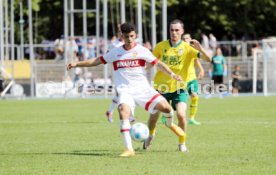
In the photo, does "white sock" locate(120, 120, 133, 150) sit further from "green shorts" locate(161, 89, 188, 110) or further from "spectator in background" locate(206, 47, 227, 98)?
"spectator in background" locate(206, 47, 227, 98)

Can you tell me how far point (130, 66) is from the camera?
13570 millimetres

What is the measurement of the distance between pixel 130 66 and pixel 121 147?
Answer: 2.01 m

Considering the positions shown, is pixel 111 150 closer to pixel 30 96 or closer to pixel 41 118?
pixel 41 118

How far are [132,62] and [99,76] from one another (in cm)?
2960

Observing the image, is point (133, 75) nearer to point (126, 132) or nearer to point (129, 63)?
point (129, 63)

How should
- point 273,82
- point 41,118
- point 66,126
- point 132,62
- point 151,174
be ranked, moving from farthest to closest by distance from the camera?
point 273,82
point 41,118
point 66,126
point 132,62
point 151,174

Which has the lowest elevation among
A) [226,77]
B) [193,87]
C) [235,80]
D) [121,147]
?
[121,147]

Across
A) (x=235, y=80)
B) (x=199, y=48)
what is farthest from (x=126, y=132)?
(x=235, y=80)

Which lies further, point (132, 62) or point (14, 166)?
point (132, 62)

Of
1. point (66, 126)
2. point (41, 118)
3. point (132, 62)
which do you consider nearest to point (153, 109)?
point (132, 62)

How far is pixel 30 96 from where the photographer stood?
41.3 m

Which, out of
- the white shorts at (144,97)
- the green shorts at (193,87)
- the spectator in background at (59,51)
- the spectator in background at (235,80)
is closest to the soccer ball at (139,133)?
the white shorts at (144,97)

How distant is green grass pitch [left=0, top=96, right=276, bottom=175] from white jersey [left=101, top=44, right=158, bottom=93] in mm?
1122

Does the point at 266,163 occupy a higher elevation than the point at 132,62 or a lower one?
lower
